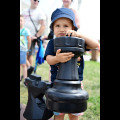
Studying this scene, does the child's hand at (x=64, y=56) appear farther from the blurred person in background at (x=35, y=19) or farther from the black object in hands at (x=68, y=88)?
the blurred person in background at (x=35, y=19)

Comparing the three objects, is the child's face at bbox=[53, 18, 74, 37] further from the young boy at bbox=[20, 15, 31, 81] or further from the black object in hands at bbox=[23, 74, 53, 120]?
the young boy at bbox=[20, 15, 31, 81]

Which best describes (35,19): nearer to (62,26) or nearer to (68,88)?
(62,26)

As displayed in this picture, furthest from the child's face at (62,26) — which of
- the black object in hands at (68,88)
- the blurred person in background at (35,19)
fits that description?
the blurred person in background at (35,19)

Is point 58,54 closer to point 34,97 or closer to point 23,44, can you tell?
point 34,97

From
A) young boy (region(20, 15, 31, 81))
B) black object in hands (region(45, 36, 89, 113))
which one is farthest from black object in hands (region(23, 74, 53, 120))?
young boy (region(20, 15, 31, 81))

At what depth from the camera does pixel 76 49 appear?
87 centimetres

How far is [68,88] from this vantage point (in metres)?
0.86

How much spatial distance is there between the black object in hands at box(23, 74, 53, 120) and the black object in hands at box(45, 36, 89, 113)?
268mm

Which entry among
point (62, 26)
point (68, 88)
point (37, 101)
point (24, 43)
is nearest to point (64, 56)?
point (68, 88)

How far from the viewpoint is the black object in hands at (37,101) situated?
1.17 meters

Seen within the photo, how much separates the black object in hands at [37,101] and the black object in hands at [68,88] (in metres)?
0.27

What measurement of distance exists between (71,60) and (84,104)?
25 cm

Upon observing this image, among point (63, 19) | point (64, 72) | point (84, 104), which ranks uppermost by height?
point (63, 19)
